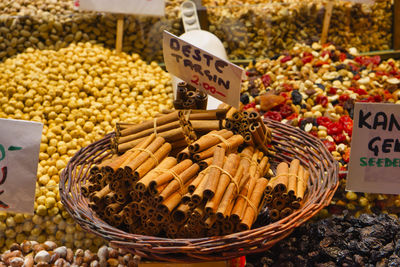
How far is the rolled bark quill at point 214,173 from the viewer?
122 centimetres

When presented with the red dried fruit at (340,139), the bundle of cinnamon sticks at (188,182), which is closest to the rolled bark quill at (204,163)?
the bundle of cinnamon sticks at (188,182)

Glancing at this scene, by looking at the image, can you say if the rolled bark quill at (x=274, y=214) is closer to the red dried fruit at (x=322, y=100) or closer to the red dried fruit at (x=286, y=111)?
the red dried fruit at (x=286, y=111)

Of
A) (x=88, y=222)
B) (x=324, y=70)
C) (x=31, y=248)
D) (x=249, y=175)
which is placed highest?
(x=324, y=70)

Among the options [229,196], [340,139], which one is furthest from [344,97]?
[229,196]

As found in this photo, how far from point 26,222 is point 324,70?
5.33 feet

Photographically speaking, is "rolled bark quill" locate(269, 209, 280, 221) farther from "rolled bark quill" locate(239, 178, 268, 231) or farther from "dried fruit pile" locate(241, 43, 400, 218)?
"dried fruit pile" locate(241, 43, 400, 218)

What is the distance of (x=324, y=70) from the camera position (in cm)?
243

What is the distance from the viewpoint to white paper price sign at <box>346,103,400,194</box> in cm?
141

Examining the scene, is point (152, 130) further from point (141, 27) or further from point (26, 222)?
point (141, 27)

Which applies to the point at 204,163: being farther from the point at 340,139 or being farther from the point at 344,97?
the point at 344,97

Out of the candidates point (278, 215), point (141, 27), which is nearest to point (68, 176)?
point (278, 215)

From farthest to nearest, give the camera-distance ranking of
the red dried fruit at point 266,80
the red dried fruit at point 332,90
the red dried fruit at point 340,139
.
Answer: the red dried fruit at point 266,80 → the red dried fruit at point 332,90 → the red dried fruit at point 340,139

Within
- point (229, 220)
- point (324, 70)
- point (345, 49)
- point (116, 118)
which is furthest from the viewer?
point (345, 49)

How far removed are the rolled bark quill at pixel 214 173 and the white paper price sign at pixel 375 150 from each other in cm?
42
